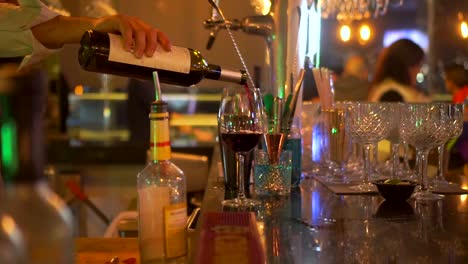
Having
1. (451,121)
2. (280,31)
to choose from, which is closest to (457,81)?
(280,31)

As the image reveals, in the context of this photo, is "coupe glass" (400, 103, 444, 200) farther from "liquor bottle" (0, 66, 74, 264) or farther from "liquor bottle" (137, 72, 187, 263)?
"liquor bottle" (0, 66, 74, 264)

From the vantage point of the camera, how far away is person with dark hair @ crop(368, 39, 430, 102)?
140 inches

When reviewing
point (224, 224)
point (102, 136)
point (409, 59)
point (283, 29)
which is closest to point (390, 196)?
point (224, 224)

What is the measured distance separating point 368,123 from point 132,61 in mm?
569

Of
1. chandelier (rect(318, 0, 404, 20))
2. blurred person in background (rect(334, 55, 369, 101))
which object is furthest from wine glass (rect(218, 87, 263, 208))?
blurred person in background (rect(334, 55, 369, 101))

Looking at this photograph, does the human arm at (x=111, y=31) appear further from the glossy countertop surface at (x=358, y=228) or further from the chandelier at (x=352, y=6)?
the chandelier at (x=352, y=6)

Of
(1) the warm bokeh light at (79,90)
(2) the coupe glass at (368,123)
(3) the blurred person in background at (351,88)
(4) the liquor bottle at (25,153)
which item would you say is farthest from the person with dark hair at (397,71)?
(4) the liquor bottle at (25,153)

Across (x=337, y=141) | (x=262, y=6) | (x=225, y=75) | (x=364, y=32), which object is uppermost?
(x=364, y=32)

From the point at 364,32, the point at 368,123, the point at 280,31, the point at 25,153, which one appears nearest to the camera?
the point at 25,153

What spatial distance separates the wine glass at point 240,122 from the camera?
119 cm

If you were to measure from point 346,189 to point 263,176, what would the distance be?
0.20 meters

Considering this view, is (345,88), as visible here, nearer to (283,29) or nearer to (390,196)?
(283,29)

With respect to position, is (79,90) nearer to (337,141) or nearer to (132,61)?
(337,141)

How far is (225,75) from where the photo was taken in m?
1.25
